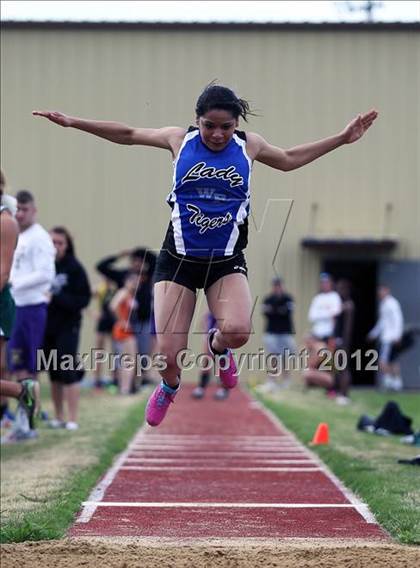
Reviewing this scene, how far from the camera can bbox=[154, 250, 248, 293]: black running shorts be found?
705 cm

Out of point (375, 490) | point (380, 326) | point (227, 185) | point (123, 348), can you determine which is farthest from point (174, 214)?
point (380, 326)

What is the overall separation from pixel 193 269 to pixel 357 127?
1414 millimetres

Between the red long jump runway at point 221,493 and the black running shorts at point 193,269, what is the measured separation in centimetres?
148

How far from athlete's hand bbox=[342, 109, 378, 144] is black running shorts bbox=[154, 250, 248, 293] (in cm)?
105

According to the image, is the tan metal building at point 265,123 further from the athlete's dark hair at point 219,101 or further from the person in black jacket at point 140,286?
the athlete's dark hair at point 219,101

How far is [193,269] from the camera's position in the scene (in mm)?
7086

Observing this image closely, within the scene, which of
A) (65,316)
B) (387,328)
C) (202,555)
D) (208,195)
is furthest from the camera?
(387,328)

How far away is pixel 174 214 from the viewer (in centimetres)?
695

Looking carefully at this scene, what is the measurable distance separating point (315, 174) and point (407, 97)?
8.87 ft

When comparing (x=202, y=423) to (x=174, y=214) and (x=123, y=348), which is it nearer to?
(x=123, y=348)

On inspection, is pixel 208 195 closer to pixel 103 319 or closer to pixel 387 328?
pixel 103 319

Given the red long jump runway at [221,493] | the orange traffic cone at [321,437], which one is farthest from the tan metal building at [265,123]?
the red long jump runway at [221,493]

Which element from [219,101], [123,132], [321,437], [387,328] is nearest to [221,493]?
[123,132]
